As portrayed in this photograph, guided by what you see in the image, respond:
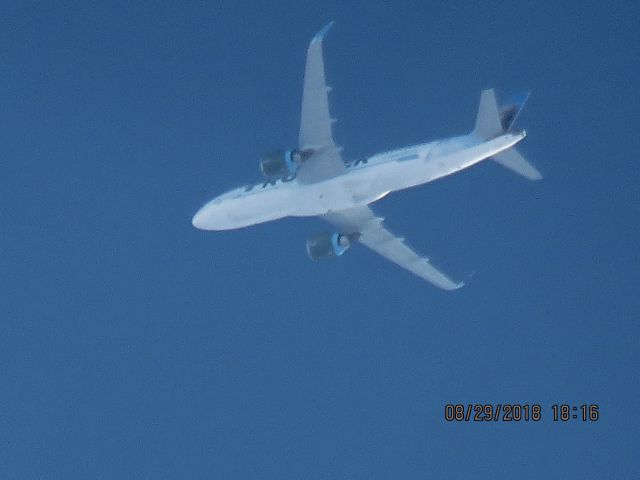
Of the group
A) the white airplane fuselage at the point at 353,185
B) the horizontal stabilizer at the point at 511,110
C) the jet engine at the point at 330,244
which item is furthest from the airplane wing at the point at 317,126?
the horizontal stabilizer at the point at 511,110

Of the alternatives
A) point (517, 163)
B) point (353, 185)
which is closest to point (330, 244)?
point (353, 185)

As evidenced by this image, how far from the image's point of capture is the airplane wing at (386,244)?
1497 inches

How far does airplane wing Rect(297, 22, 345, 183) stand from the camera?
94.6 feet

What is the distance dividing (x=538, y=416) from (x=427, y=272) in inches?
323

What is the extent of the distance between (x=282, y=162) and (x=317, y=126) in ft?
7.60

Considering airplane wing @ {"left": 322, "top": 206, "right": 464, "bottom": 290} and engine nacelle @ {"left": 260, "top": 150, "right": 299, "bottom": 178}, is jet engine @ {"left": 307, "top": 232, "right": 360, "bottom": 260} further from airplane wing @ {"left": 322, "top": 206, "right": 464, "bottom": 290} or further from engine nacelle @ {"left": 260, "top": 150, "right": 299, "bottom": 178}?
engine nacelle @ {"left": 260, "top": 150, "right": 299, "bottom": 178}

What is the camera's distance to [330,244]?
37938 millimetres

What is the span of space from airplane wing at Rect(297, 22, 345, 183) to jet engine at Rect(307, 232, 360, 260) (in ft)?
16.4

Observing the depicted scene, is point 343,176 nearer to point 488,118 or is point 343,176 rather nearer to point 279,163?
point 279,163

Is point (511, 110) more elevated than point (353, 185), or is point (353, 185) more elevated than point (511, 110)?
point (511, 110)

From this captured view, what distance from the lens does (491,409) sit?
37.8 m

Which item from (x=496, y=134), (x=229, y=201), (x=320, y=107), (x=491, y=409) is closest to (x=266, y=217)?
(x=229, y=201)

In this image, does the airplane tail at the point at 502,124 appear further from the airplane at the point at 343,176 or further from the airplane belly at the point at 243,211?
the airplane belly at the point at 243,211

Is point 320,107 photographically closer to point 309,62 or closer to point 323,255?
point 309,62
